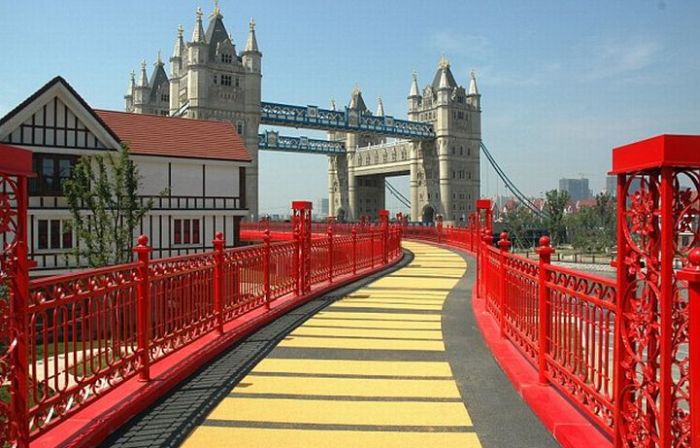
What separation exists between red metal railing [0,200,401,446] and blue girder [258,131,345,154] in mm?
59348

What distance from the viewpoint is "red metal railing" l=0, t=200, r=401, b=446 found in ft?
11.7

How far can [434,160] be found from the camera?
83.2 m

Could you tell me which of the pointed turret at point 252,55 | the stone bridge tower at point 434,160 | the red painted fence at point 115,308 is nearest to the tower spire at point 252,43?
the pointed turret at point 252,55

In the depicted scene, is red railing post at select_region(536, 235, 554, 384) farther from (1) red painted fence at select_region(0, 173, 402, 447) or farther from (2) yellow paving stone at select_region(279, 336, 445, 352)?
(1) red painted fence at select_region(0, 173, 402, 447)

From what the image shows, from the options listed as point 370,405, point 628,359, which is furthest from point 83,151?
point 628,359

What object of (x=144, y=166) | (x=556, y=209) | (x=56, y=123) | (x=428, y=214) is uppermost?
(x=56, y=123)

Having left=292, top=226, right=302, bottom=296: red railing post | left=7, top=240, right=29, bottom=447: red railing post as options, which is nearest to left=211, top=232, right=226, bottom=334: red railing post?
left=292, top=226, right=302, bottom=296: red railing post

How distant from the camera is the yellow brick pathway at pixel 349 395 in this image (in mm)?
4078

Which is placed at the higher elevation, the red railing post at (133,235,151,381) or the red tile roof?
the red tile roof

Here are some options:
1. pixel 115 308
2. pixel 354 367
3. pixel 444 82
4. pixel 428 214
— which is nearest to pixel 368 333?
pixel 354 367

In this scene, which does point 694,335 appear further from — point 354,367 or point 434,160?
point 434,160

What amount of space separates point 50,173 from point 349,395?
21.6 meters

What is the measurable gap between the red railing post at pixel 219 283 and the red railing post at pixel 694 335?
17.5 ft

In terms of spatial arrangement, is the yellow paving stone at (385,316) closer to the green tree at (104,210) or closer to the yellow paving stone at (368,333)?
the yellow paving stone at (368,333)
